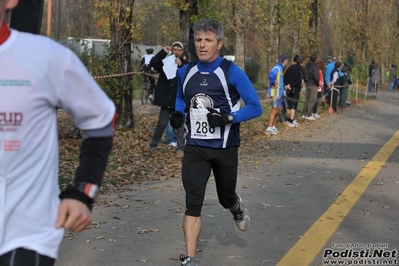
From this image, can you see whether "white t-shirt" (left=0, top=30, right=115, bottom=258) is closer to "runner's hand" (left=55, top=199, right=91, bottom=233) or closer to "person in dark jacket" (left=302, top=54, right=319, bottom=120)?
"runner's hand" (left=55, top=199, right=91, bottom=233)

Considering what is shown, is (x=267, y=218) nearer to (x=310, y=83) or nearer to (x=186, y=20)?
(x=186, y=20)

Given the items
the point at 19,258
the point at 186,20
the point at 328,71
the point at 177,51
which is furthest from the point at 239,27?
the point at 19,258

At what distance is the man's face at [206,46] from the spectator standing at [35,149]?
3166 millimetres

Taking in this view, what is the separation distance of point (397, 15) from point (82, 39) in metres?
53.9

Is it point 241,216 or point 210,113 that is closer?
point 210,113

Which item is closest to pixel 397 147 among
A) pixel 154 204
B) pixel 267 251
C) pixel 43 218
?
pixel 154 204

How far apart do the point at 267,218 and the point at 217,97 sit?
96.7 inches

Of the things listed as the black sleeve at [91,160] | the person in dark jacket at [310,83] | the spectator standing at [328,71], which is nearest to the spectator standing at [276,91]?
the person in dark jacket at [310,83]

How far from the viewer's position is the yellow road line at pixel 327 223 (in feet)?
21.4

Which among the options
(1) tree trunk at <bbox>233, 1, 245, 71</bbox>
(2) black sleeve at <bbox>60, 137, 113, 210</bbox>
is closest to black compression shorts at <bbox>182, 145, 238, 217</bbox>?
(2) black sleeve at <bbox>60, 137, 113, 210</bbox>

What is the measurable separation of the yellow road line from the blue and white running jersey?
1.14 meters

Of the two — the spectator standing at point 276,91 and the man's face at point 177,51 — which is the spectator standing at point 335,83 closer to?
the spectator standing at point 276,91

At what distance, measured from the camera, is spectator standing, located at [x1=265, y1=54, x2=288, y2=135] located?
18.5 metres

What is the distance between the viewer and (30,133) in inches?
115
